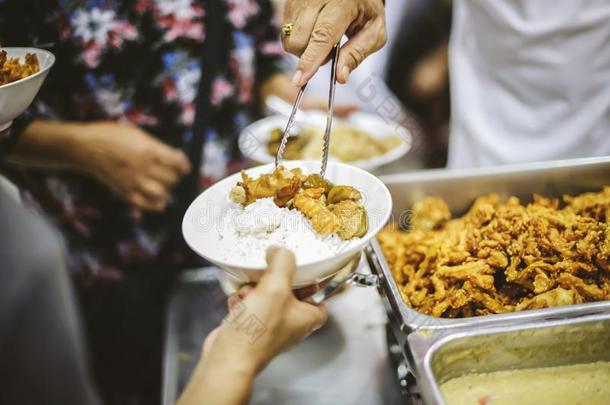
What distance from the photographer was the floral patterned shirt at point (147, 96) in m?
1.91

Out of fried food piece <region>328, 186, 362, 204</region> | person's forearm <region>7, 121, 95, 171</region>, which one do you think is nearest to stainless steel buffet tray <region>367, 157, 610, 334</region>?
fried food piece <region>328, 186, 362, 204</region>

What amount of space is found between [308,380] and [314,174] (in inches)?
31.2

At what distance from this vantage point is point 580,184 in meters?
1.77

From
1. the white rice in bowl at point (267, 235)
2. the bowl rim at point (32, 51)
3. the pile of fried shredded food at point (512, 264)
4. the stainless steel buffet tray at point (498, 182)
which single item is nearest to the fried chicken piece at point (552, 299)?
the pile of fried shredded food at point (512, 264)

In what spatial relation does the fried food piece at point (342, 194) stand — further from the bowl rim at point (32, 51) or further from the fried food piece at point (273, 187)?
the bowl rim at point (32, 51)

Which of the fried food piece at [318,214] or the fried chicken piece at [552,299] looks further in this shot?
the fried chicken piece at [552,299]

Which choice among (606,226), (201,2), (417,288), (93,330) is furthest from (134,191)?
(606,226)

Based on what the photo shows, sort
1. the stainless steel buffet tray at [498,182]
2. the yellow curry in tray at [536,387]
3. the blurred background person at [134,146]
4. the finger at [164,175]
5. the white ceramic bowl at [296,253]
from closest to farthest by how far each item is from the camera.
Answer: the white ceramic bowl at [296,253] → the yellow curry in tray at [536,387] → the stainless steel buffet tray at [498,182] → the blurred background person at [134,146] → the finger at [164,175]

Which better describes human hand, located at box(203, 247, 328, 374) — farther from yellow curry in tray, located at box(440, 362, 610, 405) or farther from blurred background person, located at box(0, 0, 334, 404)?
blurred background person, located at box(0, 0, 334, 404)

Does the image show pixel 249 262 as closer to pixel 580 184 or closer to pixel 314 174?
pixel 314 174

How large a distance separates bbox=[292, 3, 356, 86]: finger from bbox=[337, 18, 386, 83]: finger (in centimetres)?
6

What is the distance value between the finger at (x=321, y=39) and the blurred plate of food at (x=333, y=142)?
1.07 m

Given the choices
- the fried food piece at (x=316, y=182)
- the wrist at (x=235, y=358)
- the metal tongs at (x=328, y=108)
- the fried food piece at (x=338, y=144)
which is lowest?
the fried food piece at (x=338, y=144)

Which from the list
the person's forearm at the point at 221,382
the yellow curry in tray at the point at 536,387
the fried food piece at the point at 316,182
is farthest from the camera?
the fried food piece at the point at 316,182
